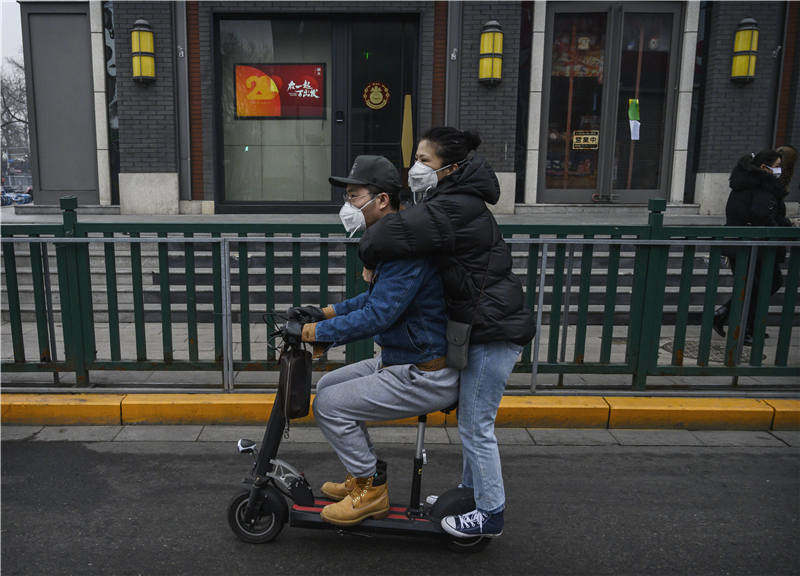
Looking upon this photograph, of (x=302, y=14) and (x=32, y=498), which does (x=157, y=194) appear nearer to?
(x=302, y=14)

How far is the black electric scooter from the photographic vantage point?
10.3ft

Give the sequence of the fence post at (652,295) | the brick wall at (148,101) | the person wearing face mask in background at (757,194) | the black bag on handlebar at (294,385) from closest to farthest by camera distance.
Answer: the black bag on handlebar at (294,385), the fence post at (652,295), the person wearing face mask in background at (757,194), the brick wall at (148,101)

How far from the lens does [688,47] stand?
11508 millimetres

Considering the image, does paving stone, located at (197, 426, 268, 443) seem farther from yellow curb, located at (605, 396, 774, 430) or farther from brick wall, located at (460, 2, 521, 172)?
brick wall, located at (460, 2, 521, 172)

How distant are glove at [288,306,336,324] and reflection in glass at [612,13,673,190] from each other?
10.1 m

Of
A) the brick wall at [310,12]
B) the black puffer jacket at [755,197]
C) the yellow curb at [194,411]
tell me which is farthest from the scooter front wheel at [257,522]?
the brick wall at [310,12]

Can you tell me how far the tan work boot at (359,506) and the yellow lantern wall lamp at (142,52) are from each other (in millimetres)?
9953

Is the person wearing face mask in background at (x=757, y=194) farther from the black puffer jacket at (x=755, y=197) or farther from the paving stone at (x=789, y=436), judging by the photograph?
the paving stone at (x=789, y=436)

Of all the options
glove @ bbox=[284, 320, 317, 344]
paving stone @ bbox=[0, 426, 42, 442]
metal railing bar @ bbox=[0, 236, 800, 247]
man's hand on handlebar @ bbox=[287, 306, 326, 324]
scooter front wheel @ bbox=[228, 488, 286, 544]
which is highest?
metal railing bar @ bbox=[0, 236, 800, 247]

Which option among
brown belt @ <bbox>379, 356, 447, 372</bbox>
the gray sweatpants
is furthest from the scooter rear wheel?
brown belt @ <bbox>379, 356, 447, 372</bbox>

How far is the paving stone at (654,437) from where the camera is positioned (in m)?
4.73

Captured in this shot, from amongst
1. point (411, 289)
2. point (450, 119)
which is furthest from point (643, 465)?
point (450, 119)

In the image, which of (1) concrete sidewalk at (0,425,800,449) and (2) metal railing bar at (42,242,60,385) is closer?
(1) concrete sidewalk at (0,425,800,449)

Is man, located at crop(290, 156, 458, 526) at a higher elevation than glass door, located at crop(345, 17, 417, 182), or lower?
lower
